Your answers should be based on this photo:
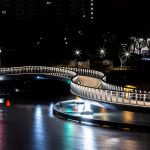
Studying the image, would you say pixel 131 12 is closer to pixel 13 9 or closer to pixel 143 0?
pixel 143 0

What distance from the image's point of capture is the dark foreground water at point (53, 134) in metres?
27.3

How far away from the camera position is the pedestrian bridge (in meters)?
30.9

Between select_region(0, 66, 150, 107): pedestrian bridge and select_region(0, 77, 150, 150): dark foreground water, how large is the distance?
192cm

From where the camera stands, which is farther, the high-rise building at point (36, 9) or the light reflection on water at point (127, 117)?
the high-rise building at point (36, 9)

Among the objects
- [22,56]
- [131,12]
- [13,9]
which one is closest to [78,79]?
[22,56]

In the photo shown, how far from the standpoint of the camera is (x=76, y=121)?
33438 millimetres

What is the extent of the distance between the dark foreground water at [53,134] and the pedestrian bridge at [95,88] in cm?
192

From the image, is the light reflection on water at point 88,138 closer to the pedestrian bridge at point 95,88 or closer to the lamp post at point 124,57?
the pedestrian bridge at point 95,88

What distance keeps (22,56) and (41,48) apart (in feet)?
10.1

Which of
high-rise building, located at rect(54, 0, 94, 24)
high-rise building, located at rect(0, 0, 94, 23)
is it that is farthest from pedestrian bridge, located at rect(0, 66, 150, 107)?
high-rise building, located at rect(54, 0, 94, 24)

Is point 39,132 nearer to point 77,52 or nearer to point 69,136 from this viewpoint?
point 69,136

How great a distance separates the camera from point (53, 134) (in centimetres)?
3059

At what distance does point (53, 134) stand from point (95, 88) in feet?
14.6

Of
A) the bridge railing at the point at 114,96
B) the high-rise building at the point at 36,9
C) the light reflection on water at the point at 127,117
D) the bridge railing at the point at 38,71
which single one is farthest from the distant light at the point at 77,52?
the high-rise building at the point at 36,9
